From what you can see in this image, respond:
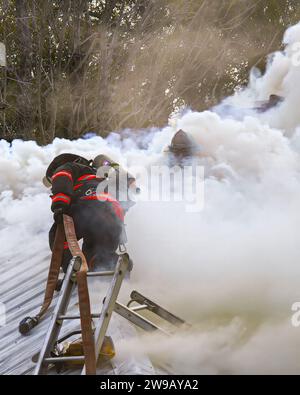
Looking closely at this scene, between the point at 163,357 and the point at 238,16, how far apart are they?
7.81 metres

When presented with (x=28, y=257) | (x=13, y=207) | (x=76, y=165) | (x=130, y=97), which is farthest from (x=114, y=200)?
(x=130, y=97)

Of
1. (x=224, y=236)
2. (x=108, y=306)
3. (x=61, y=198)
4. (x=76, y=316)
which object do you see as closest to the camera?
(x=108, y=306)

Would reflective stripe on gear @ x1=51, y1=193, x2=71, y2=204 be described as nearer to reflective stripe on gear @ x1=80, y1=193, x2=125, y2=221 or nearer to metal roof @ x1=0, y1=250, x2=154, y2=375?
reflective stripe on gear @ x1=80, y1=193, x2=125, y2=221

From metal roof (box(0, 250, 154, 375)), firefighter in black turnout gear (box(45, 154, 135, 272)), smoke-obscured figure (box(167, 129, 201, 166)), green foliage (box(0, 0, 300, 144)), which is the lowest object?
metal roof (box(0, 250, 154, 375))

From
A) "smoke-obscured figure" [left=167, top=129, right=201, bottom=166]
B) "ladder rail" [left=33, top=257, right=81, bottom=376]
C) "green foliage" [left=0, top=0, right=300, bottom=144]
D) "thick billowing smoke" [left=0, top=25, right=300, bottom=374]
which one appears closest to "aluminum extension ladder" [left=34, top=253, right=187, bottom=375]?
"ladder rail" [left=33, top=257, right=81, bottom=376]

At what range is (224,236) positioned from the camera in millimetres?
4324

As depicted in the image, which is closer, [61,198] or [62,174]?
[61,198]

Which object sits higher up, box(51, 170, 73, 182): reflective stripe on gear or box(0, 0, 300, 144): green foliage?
box(0, 0, 300, 144): green foliage

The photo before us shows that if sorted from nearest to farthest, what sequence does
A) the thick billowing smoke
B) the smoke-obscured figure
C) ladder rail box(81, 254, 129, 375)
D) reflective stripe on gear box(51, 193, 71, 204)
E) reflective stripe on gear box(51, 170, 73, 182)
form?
ladder rail box(81, 254, 129, 375)
the thick billowing smoke
reflective stripe on gear box(51, 193, 71, 204)
reflective stripe on gear box(51, 170, 73, 182)
the smoke-obscured figure

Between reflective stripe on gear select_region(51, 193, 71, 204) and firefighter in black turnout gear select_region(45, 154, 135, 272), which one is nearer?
reflective stripe on gear select_region(51, 193, 71, 204)

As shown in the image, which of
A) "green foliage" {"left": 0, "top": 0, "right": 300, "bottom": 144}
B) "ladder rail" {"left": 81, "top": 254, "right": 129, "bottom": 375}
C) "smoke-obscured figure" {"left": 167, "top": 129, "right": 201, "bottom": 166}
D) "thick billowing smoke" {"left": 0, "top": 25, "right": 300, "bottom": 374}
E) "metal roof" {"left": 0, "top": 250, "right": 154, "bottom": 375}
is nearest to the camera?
"ladder rail" {"left": 81, "top": 254, "right": 129, "bottom": 375}

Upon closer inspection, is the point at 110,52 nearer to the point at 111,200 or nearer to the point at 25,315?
the point at 111,200

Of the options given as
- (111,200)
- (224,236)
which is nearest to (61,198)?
(111,200)

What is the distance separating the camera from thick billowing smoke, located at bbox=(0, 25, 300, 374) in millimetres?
3154
